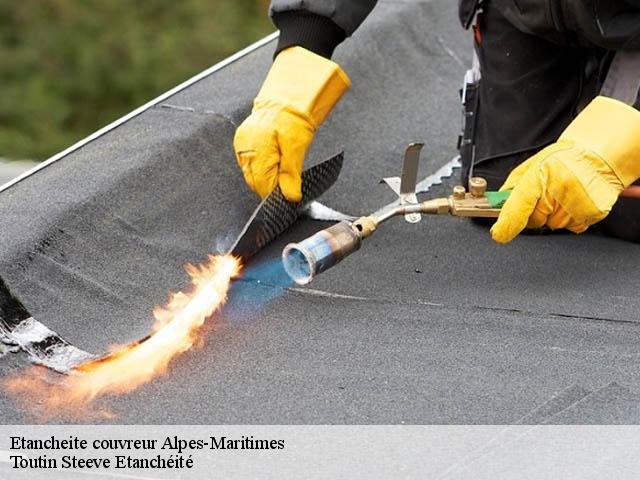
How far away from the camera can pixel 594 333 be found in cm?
173

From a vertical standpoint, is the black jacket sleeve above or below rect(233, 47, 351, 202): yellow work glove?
above

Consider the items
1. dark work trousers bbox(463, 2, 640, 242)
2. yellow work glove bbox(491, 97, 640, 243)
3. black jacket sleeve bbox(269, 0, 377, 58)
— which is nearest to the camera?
yellow work glove bbox(491, 97, 640, 243)

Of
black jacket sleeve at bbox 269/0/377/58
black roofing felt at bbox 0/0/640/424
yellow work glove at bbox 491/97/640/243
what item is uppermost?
black jacket sleeve at bbox 269/0/377/58

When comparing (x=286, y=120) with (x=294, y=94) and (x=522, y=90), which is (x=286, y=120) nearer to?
(x=294, y=94)

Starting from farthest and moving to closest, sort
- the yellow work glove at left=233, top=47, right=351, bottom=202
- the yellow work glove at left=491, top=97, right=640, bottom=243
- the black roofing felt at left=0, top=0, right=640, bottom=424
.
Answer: the yellow work glove at left=233, top=47, right=351, bottom=202 < the yellow work glove at left=491, top=97, right=640, bottom=243 < the black roofing felt at left=0, top=0, right=640, bottom=424

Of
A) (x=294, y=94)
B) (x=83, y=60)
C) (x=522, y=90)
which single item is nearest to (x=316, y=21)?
(x=294, y=94)

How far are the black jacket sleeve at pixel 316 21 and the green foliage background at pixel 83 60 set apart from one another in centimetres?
319

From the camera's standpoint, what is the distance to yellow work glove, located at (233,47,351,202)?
1.91 metres

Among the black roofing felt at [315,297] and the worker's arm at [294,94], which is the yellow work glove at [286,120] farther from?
the black roofing felt at [315,297]

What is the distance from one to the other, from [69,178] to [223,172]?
0.32 m

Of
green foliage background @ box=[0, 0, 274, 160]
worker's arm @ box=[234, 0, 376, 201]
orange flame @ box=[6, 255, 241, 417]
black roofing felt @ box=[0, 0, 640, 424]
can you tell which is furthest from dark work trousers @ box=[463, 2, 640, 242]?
green foliage background @ box=[0, 0, 274, 160]

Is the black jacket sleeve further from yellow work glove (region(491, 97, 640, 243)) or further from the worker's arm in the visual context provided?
yellow work glove (region(491, 97, 640, 243))

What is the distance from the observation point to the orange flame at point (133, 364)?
5.13 feet
